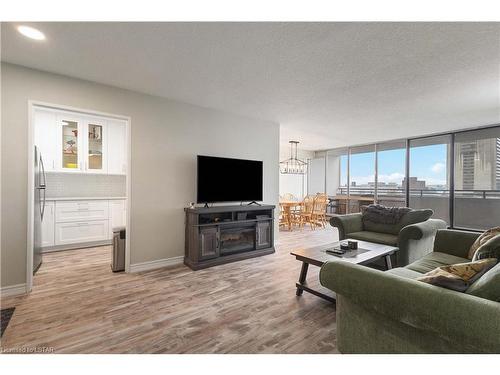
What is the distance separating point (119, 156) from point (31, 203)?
7.07 ft

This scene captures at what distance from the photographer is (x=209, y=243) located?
3.38 m

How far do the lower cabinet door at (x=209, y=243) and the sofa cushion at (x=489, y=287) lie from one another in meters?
2.78

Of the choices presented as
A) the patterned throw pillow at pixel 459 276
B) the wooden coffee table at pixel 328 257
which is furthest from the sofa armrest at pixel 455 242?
the patterned throw pillow at pixel 459 276

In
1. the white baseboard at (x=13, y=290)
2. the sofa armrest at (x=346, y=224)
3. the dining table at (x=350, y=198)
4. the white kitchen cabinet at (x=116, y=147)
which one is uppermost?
the white kitchen cabinet at (x=116, y=147)

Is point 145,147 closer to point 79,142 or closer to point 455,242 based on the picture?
point 79,142

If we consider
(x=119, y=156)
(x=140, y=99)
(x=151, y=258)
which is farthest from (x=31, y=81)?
(x=151, y=258)

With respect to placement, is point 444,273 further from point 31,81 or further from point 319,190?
point 319,190

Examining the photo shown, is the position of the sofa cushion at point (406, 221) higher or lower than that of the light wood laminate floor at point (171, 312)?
higher

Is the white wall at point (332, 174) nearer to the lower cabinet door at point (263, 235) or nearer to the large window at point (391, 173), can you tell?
the large window at point (391, 173)

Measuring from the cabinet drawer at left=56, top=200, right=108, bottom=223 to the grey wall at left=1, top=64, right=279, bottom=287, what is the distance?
1679 millimetres

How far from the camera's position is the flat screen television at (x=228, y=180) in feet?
11.7

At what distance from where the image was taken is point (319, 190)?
8.40 metres

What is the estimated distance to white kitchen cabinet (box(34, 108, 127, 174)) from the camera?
12.8 feet
